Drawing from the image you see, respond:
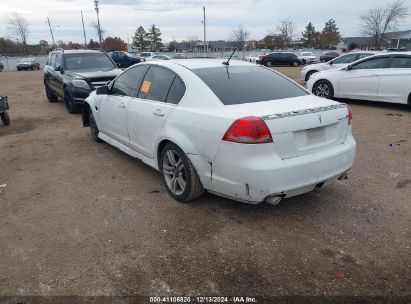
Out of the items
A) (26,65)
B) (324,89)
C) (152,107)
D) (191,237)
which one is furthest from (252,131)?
(26,65)

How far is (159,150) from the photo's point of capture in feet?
14.1

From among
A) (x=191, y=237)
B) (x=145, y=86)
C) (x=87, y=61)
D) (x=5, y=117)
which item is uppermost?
(x=87, y=61)

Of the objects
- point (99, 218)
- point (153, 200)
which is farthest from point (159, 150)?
point (99, 218)

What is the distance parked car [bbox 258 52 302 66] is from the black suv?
26.7 metres

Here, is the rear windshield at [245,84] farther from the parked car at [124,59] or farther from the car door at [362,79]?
the parked car at [124,59]

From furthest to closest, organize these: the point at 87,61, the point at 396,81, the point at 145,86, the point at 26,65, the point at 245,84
Answer: 1. the point at 26,65
2. the point at 87,61
3. the point at 396,81
4. the point at 145,86
5. the point at 245,84

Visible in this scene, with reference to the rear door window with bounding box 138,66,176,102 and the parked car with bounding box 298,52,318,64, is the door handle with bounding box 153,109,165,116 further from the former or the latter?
the parked car with bounding box 298,52,318,64

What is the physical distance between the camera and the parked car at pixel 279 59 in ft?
116

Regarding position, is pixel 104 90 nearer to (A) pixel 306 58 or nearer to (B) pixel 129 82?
(B) pixel 129 82

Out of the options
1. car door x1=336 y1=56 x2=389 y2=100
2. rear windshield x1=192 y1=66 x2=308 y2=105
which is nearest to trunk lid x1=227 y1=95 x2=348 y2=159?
rear windshield x1=192 y1=66 x2=308 y2=105

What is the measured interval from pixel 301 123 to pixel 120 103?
2747 millimetres

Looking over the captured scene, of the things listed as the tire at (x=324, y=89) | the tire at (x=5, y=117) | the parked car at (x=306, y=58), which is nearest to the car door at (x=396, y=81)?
the tire at (x=324, y=89)

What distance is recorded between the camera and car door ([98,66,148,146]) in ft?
16.2

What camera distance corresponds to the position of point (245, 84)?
13.3ft
